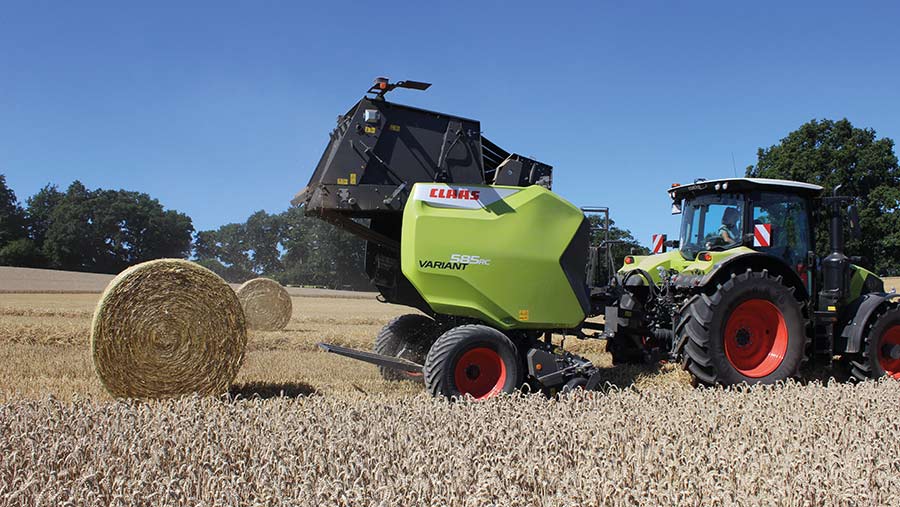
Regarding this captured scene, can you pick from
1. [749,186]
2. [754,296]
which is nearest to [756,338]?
[754,296]

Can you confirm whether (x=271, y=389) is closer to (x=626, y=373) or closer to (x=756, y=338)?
(x=626, y=373)

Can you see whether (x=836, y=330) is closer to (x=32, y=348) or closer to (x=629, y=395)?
(x=629, y=395)

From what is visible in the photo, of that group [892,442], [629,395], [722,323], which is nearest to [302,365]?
[629,395]

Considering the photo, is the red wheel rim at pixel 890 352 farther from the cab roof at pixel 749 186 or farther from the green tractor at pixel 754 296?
the cab roof at pixel 749 186

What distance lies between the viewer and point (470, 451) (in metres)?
3.44

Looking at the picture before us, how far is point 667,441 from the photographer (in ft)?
12.2

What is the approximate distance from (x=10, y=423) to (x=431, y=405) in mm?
2565

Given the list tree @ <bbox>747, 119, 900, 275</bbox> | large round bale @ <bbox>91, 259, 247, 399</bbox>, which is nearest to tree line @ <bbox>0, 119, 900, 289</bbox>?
tree @ <bbox>747, 119, 900, 275</bbox>

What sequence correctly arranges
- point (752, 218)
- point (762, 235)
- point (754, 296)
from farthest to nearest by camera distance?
point (752, 218) → point (762, 235) → point (754, 296)

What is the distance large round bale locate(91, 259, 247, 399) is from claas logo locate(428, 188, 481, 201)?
2087 mm

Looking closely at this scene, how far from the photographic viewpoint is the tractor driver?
686 centimetres

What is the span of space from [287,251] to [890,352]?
7355 cm

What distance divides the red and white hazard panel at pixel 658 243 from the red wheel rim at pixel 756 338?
5.49 ft

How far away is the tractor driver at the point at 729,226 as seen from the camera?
6859 millimetres
